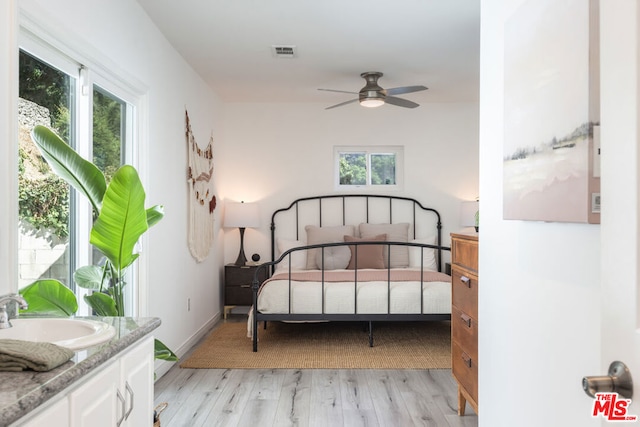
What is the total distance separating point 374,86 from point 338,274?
182 centimetres

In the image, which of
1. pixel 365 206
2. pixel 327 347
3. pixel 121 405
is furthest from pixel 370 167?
pixel 121 405

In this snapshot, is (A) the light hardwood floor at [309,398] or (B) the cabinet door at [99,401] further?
(A) the light hardwood floor at [309,398]

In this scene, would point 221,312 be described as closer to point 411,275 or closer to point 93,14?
point 411,275

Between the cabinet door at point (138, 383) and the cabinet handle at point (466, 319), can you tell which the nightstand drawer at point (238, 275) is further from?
the cabinet door at point (138, 383)

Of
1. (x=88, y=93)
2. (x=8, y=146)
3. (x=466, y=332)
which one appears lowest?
(x=466, y=332)

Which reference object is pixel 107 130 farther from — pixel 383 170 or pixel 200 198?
pixel 383 170

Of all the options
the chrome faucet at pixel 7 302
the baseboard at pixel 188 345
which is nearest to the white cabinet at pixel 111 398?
the chrome faucet at pixel 7 302

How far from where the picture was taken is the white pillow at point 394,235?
5.66 meters

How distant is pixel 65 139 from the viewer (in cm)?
251

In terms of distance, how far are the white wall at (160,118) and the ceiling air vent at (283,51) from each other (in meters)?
0.81

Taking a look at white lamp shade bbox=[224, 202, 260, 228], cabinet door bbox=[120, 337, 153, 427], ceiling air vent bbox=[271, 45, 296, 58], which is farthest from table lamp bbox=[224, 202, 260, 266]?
cabinet door bbox=[120, 337, 153, 427]

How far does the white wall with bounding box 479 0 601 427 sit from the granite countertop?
1315 mm

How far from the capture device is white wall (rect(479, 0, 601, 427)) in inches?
56.0

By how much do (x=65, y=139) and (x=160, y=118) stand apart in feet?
3.86
